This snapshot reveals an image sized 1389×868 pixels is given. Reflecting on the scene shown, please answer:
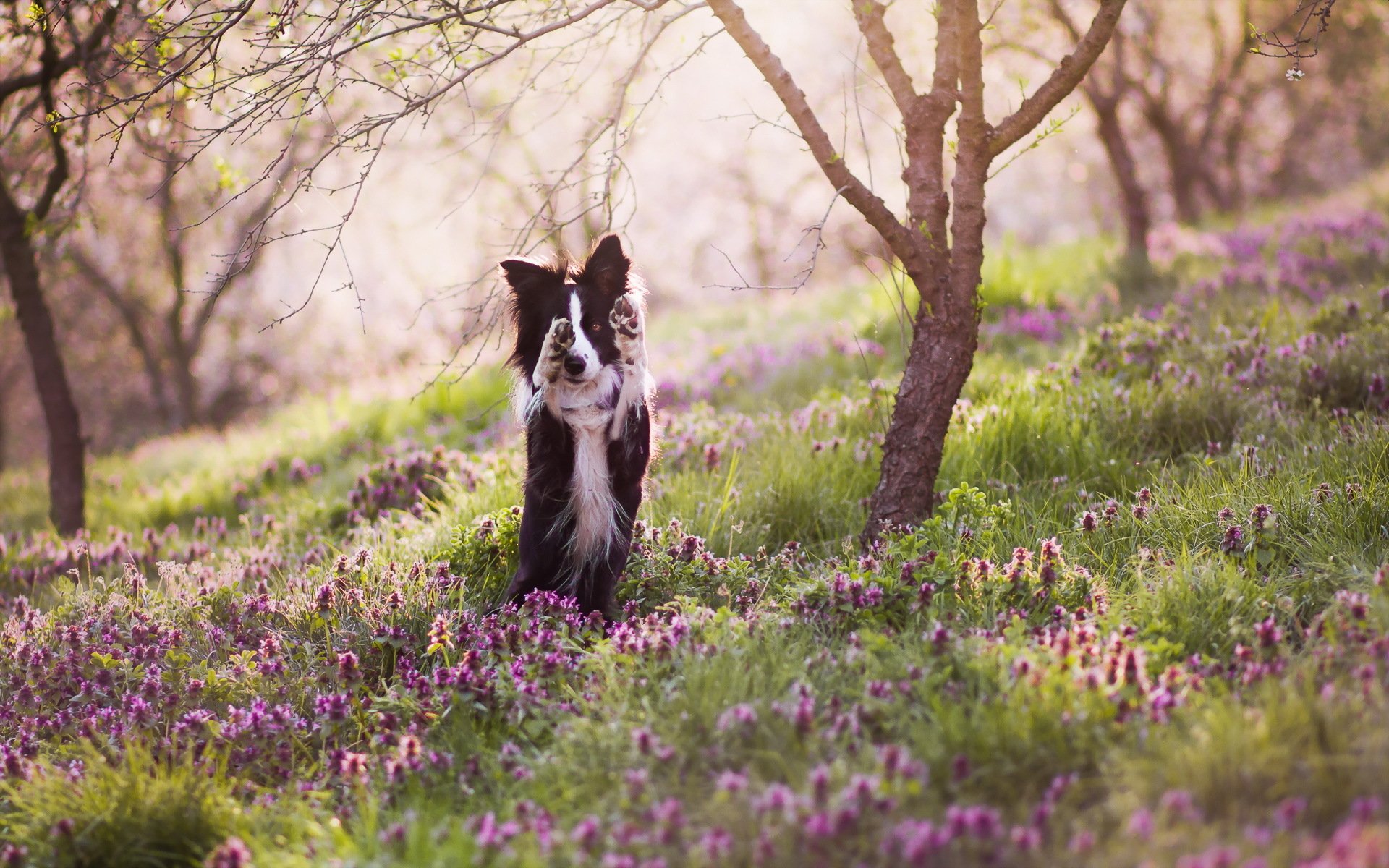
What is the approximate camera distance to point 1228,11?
59.4 ft

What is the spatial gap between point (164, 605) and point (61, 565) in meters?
2.49

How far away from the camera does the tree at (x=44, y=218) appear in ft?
22.6

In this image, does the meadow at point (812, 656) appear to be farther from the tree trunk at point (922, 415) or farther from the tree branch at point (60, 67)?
the tree branch at point (60, 67)

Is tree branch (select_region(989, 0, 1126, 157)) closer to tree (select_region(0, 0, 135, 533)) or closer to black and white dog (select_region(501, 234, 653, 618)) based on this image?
black and white dog (select_region(501, 234, 653, 618))

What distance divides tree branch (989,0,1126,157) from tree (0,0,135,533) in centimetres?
620

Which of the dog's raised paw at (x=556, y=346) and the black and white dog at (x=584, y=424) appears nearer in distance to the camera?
the dog's raised paw at (x=556, y=346)

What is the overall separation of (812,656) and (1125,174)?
10.3 metres

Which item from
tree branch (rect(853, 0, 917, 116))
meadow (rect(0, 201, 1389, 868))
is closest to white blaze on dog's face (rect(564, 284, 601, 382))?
meadow (rect(0, 201, 1389, 868))

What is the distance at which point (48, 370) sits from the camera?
7797 millimetres

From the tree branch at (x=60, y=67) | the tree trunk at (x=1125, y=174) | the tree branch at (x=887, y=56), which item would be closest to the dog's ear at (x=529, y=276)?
the tree branch at (x=887, y=56)

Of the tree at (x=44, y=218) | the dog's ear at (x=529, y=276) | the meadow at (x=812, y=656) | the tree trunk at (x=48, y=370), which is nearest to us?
the meadow at (x=812, y=656)

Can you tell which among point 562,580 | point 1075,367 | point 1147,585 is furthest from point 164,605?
point 1075,367

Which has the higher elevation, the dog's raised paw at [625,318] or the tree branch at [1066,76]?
the tree branch at [1066,76]

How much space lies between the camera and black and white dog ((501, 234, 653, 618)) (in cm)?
423
